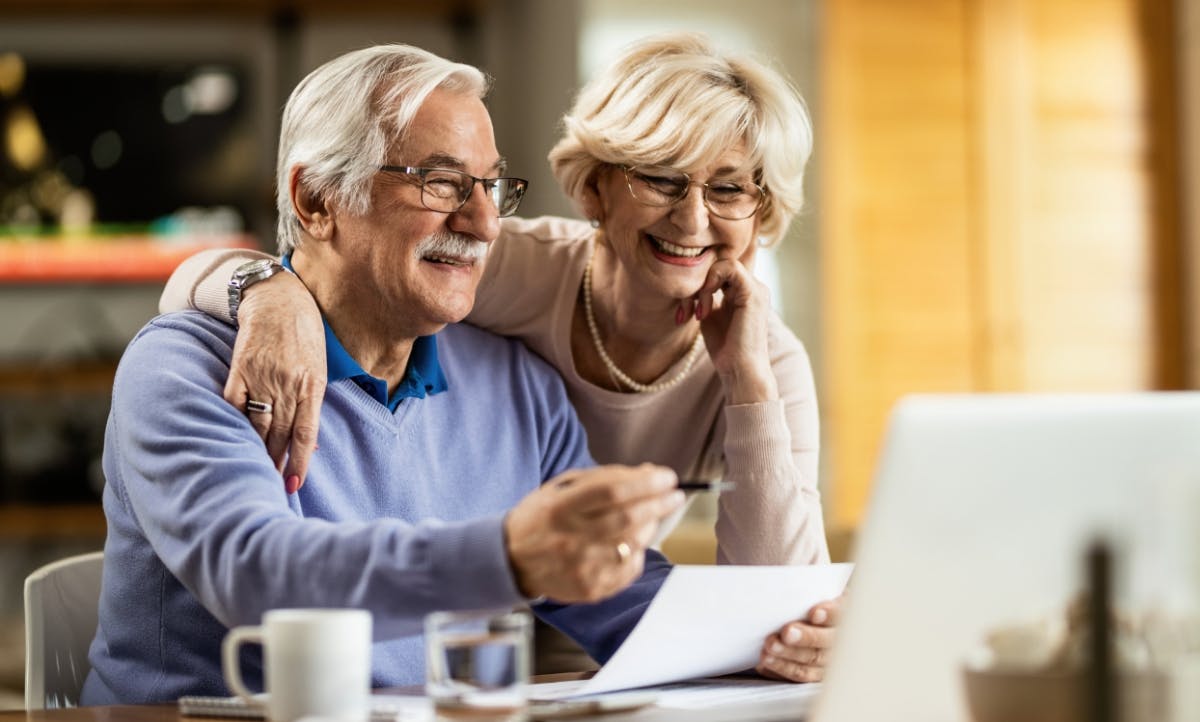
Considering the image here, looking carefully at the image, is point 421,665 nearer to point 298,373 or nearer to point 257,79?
point 298,373

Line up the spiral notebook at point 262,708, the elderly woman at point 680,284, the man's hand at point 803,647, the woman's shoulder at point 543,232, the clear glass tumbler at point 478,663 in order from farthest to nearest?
the woman's shoulder at point 543,232 < the elderly woman at point 680,284 < the man's hand at point 803,647 < the spiral notebook at point 262,708 < the clear glass tumbler at point 478,663

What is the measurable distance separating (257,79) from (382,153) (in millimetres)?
4072

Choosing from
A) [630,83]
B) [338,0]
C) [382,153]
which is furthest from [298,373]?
Answer: [338,0]

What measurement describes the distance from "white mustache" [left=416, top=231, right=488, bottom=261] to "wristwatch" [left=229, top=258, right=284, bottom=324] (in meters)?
0.16

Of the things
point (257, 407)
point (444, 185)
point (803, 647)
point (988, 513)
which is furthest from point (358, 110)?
point (988, 513)

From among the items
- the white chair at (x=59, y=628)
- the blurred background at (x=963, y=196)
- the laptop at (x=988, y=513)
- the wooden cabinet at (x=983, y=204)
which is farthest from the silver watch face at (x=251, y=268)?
the wooden cabinet at (x=983, y=204)

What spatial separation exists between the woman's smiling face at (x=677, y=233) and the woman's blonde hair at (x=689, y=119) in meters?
0.02

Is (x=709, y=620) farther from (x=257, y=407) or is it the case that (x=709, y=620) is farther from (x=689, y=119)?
(x=689, y=119)

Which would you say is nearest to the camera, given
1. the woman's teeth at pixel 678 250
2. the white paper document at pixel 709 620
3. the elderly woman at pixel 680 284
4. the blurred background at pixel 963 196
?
the white paper document at pixel 709 620

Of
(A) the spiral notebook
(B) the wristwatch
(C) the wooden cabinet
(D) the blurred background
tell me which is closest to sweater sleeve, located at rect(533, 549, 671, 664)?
(A) the spiral notebook

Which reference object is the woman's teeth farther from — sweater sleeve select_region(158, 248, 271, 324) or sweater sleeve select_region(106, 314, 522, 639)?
sweater sleeve select_region(106, 314, 522, 639)

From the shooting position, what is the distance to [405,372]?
64.8 inches

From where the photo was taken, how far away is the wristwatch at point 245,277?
152 cm

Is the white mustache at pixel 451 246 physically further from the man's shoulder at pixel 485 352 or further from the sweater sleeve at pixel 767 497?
the sweater sleeve at pixel 767 497
